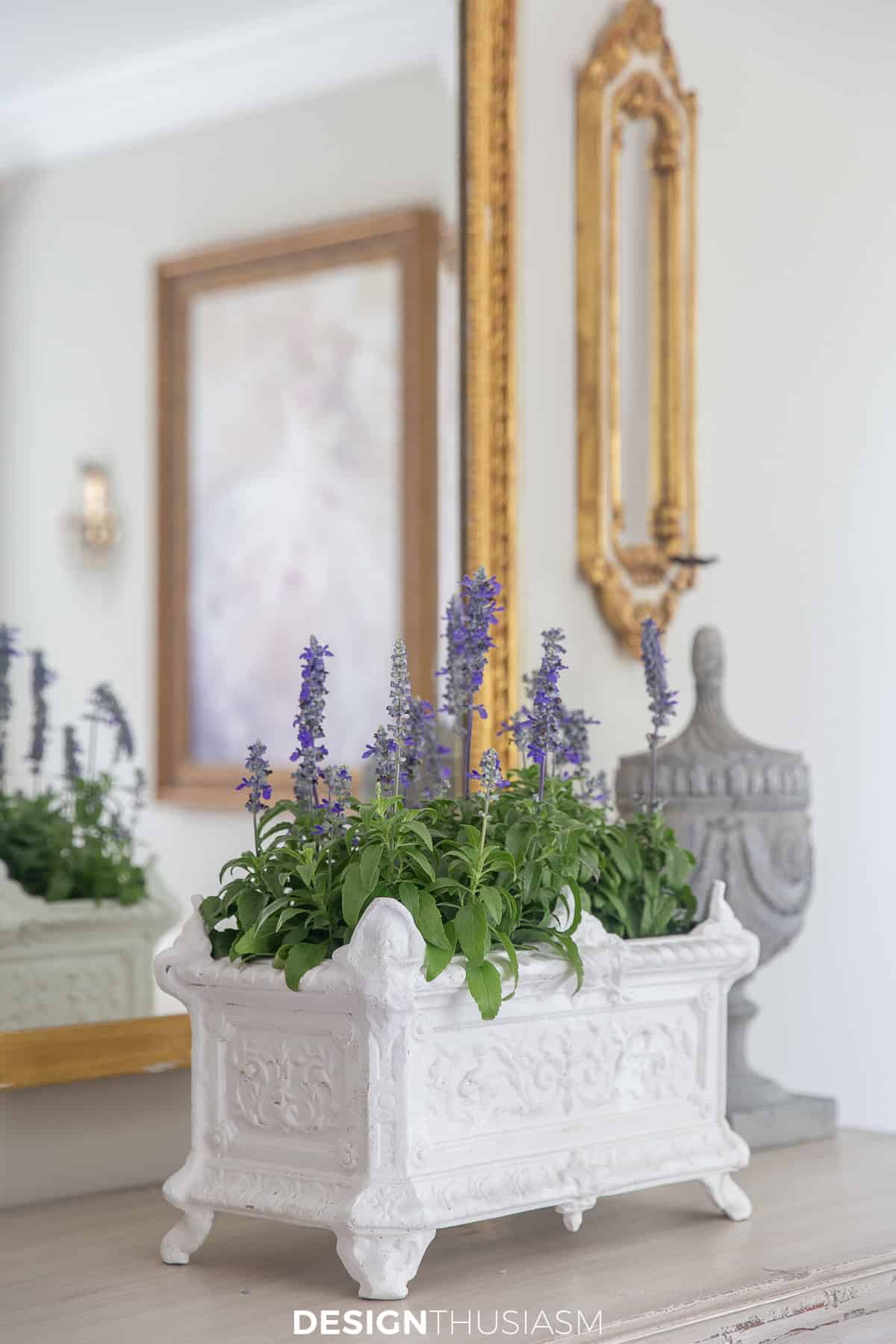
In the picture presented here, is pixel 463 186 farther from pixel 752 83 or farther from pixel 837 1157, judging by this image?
pixel 837 1157

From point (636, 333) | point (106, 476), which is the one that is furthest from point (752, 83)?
point (106, 476)

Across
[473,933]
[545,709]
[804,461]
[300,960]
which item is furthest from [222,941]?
[804,461]

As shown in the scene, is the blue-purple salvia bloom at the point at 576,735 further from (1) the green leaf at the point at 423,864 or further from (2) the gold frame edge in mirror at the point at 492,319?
(1) the green leaf at the point at 423,864

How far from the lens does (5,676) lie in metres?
1.78

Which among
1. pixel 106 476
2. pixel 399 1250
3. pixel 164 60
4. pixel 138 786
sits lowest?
pixel 399 1250

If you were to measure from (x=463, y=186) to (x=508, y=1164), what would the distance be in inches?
48.3

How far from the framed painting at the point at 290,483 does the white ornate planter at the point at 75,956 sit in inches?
6.2

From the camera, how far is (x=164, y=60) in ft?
6.23

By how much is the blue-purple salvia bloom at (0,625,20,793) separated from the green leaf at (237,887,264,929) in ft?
1.37

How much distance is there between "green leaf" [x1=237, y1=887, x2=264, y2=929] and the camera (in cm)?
145

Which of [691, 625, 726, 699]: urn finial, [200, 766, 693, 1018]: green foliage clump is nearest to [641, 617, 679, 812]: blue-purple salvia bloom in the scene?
[200, 766, 693, 1018]: green foliage clump

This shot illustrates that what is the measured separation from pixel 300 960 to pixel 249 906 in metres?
0.10

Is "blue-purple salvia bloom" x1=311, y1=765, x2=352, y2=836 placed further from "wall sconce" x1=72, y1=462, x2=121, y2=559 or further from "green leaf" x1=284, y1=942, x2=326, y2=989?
"wall sconce" x1=72, y1=462, x2=121, y2=559

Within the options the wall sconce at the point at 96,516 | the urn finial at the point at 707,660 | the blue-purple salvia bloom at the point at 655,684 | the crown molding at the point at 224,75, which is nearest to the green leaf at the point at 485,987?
the blue-purple salvia bloom at the point at 655,684
